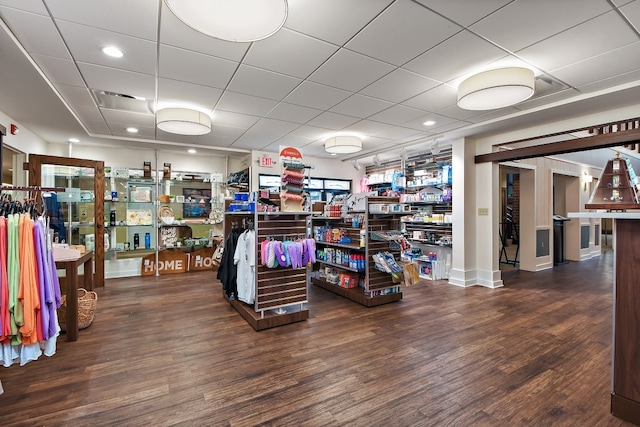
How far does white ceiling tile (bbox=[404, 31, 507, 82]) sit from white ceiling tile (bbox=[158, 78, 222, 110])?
2.34 m

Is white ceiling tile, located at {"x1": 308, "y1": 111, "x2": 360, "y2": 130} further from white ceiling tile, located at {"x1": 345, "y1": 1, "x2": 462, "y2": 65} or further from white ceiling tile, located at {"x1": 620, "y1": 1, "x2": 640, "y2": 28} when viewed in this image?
white ceiling tile, located at {"x1": 620, "y1": 1, "x2": 640, "y2": 28}

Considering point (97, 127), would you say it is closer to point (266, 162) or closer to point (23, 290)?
point (266, 162)

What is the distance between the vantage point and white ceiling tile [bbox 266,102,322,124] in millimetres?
4281

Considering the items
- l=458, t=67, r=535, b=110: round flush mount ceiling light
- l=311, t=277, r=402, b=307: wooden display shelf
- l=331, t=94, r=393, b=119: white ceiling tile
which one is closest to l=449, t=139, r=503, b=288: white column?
l=311, t=277, r=402, b=307: wooden display shelf

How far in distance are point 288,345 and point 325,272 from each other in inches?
90.4

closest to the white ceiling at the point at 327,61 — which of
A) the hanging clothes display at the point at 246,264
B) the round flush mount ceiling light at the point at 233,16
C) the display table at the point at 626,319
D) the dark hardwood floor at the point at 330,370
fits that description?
the round flush mount ceiling light at the point at 233,16

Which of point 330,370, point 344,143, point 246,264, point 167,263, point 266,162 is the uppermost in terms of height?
point 344,143

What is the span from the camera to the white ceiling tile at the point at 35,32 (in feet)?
7.39

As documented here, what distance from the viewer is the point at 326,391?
2.25 m

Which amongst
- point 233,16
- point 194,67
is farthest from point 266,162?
point 233,16

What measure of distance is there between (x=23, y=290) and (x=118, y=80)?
2.48 metres

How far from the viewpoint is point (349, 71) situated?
3189 millimetres

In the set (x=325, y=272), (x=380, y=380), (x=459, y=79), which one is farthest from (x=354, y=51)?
(x=325, y=272)

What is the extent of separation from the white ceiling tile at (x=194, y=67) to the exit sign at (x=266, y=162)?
357cm
